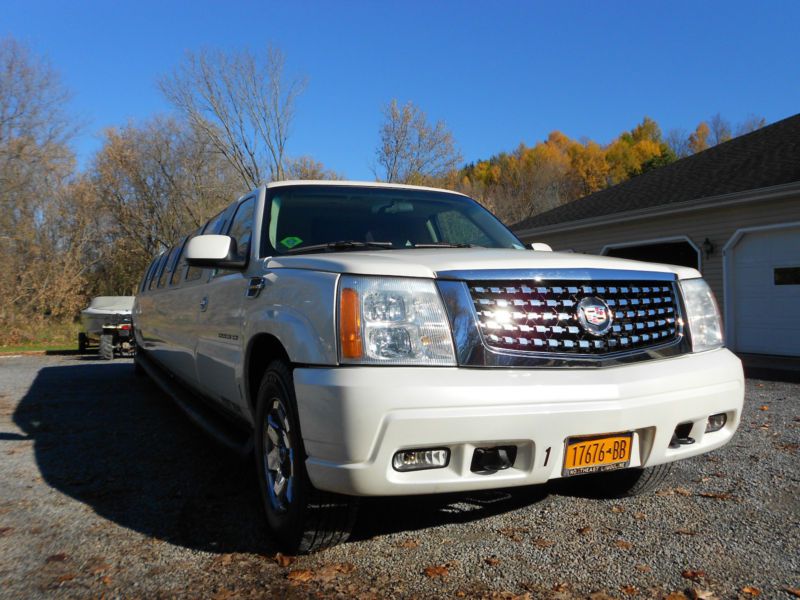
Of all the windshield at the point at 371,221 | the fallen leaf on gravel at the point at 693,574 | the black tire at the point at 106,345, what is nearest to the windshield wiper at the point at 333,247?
the windshield at the point at 371,221

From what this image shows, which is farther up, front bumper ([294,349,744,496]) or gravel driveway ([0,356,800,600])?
front bumper ([294,349,744,496])

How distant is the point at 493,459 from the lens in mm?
2646

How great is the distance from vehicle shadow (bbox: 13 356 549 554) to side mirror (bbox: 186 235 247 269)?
1392 millimetres

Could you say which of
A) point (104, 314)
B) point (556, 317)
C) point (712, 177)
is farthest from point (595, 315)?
point (104, 314)

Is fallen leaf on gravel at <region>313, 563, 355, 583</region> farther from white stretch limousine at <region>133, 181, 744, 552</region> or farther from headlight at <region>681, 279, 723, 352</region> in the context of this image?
headlight at <region>681, 279, 723, 352</region>

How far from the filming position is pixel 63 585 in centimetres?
276

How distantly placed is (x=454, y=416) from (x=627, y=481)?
5.58 feet

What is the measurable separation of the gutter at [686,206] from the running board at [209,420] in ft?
33.2

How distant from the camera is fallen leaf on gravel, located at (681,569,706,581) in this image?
108 inches

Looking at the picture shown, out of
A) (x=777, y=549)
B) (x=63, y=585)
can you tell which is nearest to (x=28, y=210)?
(x=63, y=585)

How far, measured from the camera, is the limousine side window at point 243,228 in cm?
388

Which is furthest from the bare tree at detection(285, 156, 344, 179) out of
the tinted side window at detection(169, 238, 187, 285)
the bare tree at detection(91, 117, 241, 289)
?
the tinted side window at detection(169, 238, 187, 285)

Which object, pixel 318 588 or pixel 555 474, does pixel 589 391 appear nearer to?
pixel 555 474

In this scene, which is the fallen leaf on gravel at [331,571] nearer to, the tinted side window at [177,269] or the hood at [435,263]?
the hood at [435,263]
